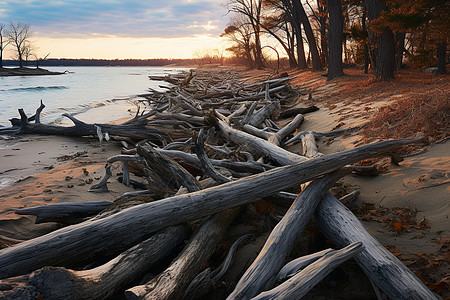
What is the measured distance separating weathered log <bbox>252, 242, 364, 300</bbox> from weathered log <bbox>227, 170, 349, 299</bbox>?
0.18 metres

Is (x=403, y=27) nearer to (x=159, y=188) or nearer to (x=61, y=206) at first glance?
(x=159, y=188)

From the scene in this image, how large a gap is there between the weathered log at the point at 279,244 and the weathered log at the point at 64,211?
6.23 ft

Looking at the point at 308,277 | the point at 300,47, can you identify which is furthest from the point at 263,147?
the point at 300,47

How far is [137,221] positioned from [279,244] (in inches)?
40.9

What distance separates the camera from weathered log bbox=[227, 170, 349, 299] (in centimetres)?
185

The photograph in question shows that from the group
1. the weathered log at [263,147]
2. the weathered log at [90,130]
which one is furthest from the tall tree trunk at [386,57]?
the weathered log at [90,130]

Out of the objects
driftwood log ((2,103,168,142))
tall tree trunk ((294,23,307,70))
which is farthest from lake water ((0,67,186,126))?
tall tree trunk ((294,23,307,70))

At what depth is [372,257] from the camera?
2035 millimetres

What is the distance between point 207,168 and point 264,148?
1.81 metres

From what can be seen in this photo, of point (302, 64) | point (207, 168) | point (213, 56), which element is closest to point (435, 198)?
point (207, 168)

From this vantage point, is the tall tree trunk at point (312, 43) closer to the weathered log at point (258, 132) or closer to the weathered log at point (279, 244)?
the weathered log at point (258, 132)

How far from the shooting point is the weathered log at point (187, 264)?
1833 mm

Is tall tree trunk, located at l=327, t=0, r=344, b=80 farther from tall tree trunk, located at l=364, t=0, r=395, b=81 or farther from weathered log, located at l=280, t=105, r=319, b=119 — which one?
weathered log, located at l=280, t=105, r=319, b=119

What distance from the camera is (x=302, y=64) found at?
2586cm
